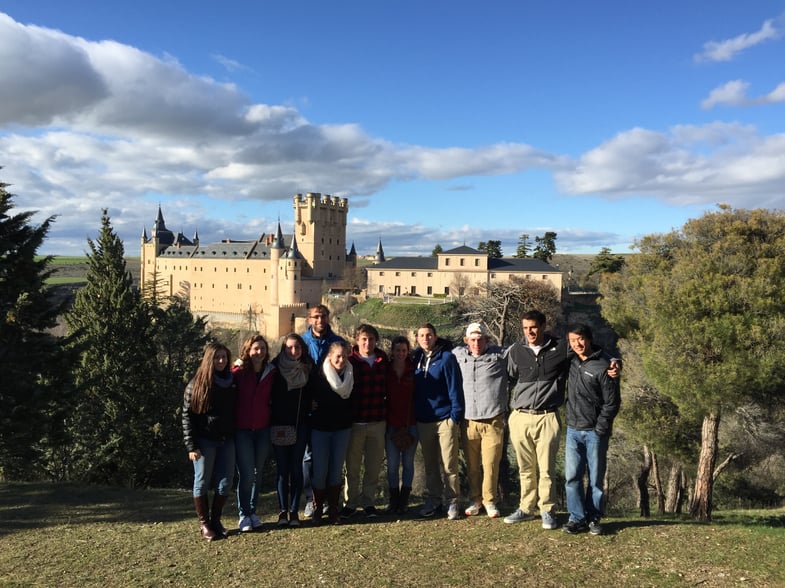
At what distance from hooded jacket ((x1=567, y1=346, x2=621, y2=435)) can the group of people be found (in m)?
0.01

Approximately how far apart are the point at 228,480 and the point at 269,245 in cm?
6908

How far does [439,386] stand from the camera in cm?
658

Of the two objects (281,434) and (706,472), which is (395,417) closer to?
(281,434)

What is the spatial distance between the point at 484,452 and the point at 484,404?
0.62 m

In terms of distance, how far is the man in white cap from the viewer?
256 inches

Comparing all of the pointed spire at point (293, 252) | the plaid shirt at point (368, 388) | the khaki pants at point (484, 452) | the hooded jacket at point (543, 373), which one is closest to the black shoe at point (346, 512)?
the plaid shirt at point (368, 388)

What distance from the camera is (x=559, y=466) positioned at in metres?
18.2

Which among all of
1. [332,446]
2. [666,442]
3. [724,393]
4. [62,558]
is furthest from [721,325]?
[62,558]

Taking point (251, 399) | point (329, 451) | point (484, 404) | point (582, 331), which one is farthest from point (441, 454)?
→ point (251, 399)

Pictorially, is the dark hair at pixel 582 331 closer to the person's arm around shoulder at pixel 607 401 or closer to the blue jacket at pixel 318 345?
the person's arm around shoulder at pixel 607 401

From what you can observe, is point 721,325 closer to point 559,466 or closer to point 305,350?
point 559,466

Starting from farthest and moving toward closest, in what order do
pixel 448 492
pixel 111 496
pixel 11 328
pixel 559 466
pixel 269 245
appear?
pixel 269 245
pixel 559 466
pixel 11 328
pixel 111 496
pixel 448 492

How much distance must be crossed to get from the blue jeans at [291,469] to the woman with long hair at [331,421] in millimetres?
193

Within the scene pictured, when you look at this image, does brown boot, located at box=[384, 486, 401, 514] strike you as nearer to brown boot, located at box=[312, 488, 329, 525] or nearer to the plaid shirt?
brown boot, located at box=[312, 488, 329, 525]
